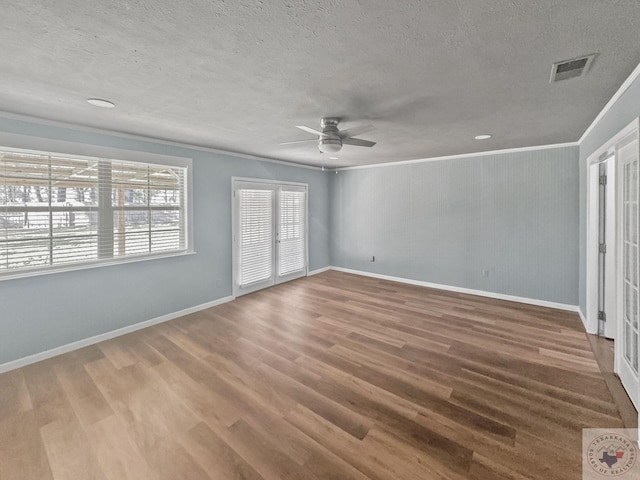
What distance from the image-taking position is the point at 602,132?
9.42ft

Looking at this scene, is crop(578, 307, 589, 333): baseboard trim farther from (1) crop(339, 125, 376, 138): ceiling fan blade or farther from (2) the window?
(2) the window

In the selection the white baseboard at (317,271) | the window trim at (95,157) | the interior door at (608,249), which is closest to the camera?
the window trim at (95,157)

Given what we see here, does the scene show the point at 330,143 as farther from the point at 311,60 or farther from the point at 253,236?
the point at 253,236

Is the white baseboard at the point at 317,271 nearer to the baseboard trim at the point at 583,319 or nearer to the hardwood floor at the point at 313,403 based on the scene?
the hardwood floor at the point at 313,403

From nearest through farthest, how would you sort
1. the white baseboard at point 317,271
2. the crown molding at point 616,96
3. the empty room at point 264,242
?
the empty room at point 264,242 < the crown molding at point 616,96 < the white baseboard at point 317,271

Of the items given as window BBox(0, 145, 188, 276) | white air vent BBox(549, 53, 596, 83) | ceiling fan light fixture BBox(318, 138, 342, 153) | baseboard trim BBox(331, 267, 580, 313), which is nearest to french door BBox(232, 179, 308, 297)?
window BBox(0, 145, 188, 276)

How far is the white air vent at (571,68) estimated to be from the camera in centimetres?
183

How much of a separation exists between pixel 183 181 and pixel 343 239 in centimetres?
397

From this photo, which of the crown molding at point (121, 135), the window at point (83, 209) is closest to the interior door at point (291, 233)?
the crown molding at point (121, 135)

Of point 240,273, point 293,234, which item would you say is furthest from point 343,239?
point 240,273

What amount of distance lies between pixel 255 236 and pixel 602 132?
494cm

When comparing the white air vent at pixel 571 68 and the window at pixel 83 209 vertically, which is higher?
the white air vent at pixel 571 68

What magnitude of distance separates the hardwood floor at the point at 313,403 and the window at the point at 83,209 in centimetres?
112

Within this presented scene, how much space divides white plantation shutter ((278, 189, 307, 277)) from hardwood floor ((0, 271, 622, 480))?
7.50 feet
